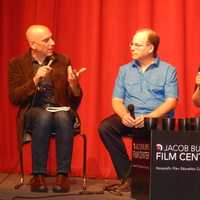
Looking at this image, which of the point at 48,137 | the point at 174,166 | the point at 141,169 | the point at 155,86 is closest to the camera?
the point at 174,166

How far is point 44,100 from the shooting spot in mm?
2998

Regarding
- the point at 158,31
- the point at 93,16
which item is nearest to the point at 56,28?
the point at 93,16

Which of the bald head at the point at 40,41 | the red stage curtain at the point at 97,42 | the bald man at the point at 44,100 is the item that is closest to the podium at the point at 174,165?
the bald man at the point at 44,100

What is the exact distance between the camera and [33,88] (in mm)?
2824

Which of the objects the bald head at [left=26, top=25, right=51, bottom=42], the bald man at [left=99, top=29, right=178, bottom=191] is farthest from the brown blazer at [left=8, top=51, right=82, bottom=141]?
the bald man at [left=99, top=29, right=178, bottom=191]

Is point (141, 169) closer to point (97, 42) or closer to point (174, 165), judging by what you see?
point (174, 165)

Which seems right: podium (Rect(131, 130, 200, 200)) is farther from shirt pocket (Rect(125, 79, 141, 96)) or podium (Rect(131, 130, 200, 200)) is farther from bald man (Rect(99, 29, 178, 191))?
shirt pocket (Rect(125, 79, 141, 96))

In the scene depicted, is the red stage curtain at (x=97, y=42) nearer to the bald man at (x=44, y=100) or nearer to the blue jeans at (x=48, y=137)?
the bald man at (x=44, y=100)

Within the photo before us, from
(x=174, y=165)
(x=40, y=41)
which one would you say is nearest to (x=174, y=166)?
(x=174, y=165)

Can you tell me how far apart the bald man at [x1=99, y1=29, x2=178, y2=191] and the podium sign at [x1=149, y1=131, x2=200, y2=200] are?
540mm

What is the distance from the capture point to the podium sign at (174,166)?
2197mm

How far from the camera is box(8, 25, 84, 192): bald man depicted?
2752mm

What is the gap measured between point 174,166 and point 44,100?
111cm

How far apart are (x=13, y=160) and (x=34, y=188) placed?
→ 4.08 feet
